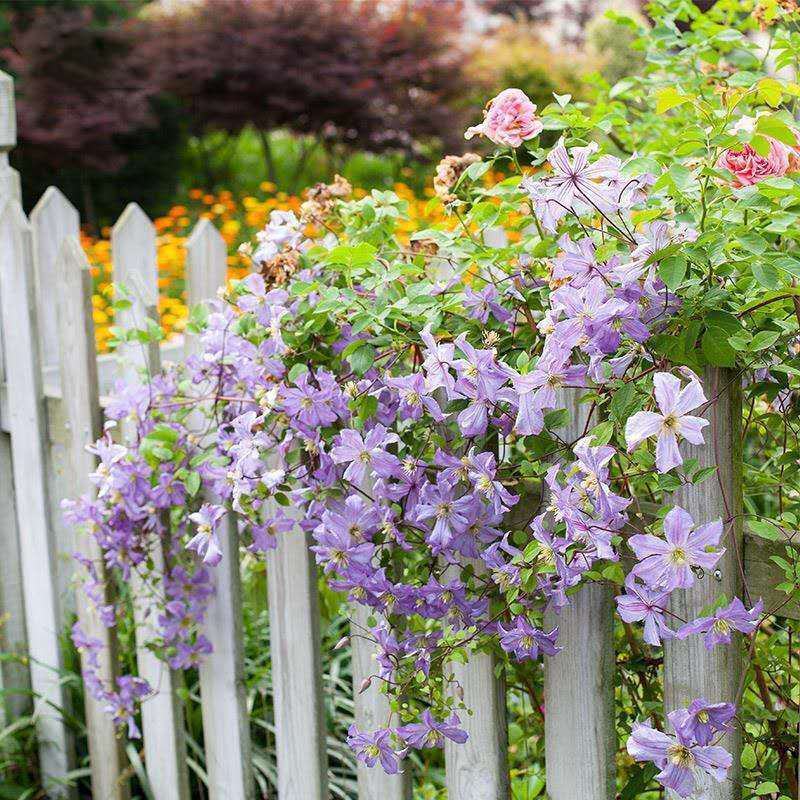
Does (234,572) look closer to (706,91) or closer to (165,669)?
(165,669)

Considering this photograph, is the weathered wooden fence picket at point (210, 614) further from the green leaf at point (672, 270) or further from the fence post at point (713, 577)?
the green leaf at point (672, 270)

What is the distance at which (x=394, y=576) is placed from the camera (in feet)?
5.08

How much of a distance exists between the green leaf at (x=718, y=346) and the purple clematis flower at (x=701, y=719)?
0.35 m

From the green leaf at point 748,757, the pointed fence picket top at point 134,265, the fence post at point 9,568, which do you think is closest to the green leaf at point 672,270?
the green leaf at point 748,757

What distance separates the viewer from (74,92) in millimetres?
8914

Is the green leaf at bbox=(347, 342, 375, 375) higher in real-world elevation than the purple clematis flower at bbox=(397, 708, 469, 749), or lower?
higher

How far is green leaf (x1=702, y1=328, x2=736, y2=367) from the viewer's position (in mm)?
1074

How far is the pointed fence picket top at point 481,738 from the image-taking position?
61.0 inches

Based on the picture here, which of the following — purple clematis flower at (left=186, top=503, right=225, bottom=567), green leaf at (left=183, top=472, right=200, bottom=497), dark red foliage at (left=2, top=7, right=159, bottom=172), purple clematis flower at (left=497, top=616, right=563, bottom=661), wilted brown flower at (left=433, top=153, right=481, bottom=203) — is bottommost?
purple clematis flower at (left=497, top=616, right=563, bottom=661)

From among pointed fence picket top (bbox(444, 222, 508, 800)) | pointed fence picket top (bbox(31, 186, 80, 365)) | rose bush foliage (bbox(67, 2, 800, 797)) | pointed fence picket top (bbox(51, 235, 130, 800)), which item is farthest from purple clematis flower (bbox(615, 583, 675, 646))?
pointed fence picket top (bbox(31, 186, 80, 365))

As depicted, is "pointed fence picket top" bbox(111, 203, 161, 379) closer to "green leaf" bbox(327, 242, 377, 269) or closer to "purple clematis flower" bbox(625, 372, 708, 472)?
"green leaf" bbox(327, 242, 377, 269)

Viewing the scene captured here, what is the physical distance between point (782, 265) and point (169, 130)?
938cm

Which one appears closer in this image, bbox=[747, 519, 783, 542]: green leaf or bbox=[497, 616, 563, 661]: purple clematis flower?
bbox=[747, 519, 783, 542]: green leaf

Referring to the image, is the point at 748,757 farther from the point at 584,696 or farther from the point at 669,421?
the point at 669,421
